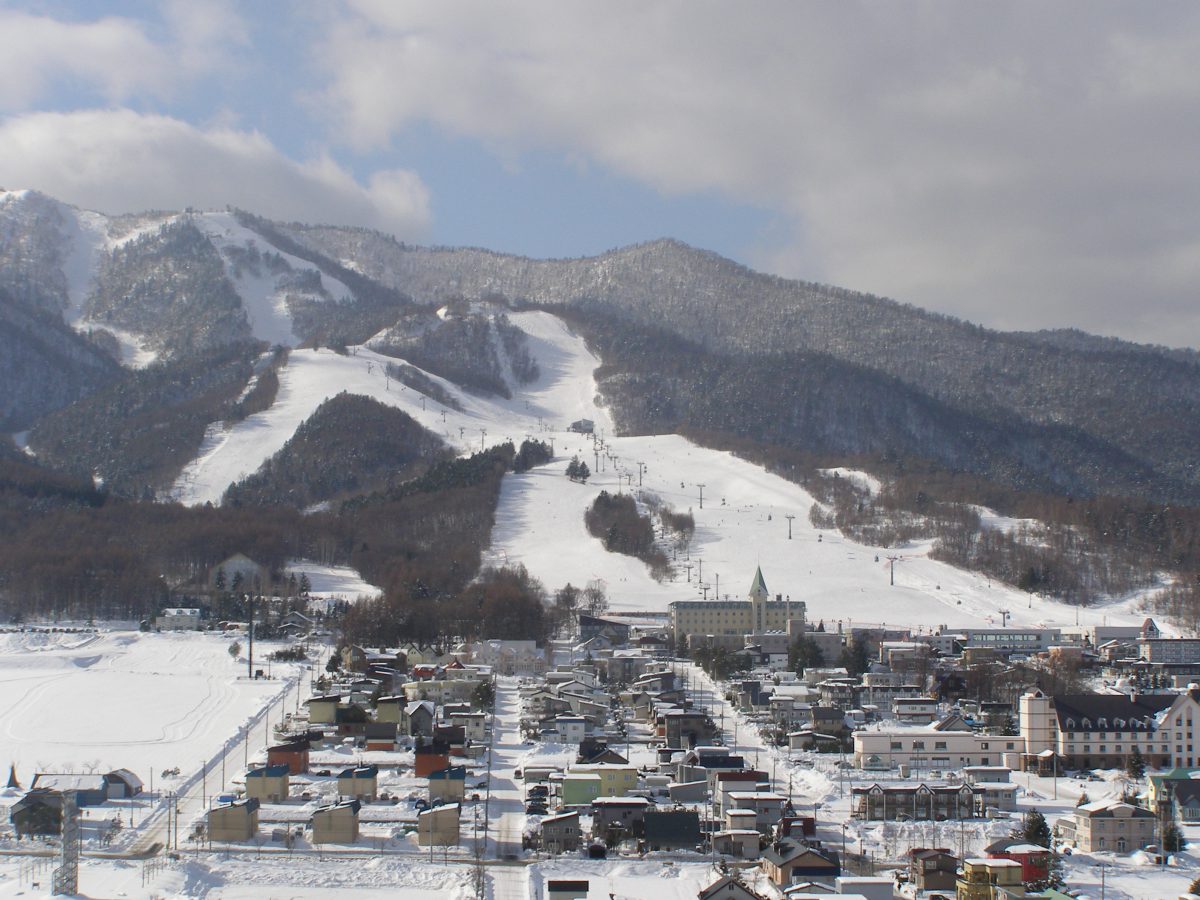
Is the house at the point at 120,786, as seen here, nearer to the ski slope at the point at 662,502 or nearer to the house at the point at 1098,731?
the house at the point at 1098,731

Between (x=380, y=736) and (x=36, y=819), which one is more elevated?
(x=380, y=736)

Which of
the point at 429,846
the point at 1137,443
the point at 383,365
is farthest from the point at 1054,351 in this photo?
the point at 429,846

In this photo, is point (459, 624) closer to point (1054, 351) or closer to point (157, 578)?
point (157, 578)

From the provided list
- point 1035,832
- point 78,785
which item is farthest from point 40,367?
point 1035,832

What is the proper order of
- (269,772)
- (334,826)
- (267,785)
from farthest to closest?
(269,772)
(267,785)
(334,826)

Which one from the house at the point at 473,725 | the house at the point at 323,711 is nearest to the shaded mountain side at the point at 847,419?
the house at the point at 323,711

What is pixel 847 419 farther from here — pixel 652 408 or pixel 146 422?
pixel 146 422

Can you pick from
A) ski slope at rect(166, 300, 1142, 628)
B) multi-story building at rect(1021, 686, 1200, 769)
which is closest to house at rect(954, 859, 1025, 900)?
multi-story building at rect(1021, 686, 1200, 769)

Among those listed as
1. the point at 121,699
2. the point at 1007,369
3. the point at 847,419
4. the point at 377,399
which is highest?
the point at 1007,369
